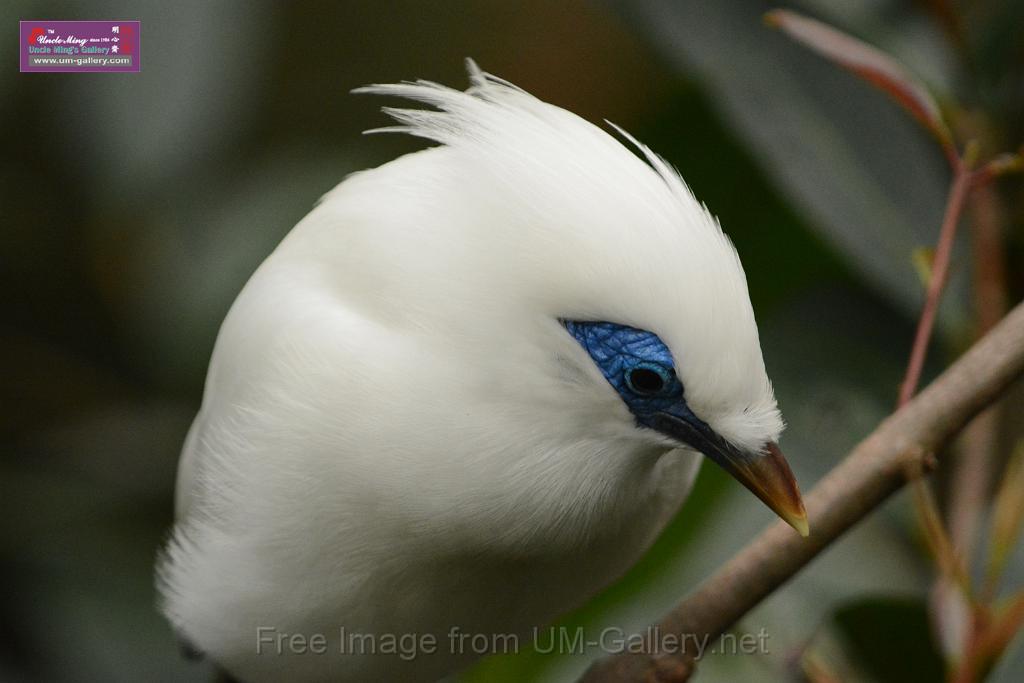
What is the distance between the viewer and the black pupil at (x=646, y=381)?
108 cm

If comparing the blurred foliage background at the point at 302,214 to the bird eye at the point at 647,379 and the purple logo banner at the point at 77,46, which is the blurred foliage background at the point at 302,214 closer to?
the purple logo banner at the point at 77,46

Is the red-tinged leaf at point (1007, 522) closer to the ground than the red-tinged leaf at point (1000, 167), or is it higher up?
closer to the ground

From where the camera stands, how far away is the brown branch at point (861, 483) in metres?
1.18

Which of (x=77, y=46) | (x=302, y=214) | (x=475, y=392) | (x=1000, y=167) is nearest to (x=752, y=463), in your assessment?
(x=475, y=392)

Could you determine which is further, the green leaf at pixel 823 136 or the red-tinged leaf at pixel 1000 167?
the green leaf at pixel 823 136

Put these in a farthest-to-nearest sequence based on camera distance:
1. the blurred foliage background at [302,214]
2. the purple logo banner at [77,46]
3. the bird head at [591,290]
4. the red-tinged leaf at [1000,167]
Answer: the purple logo banner at [77,46], the blurred foliage background at [302,214], the red-tinged leaf at [1000,167], the bird head at [591,290]

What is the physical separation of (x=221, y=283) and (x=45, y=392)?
22.9 inches

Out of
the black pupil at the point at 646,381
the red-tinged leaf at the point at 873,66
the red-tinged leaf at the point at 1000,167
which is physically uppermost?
the red-tinged leaf at the point at 873,66

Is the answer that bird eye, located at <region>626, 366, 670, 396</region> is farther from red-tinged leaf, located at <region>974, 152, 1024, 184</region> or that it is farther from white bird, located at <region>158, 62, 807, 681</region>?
red-tinged leaf, located at <region>974, 152, 1024, 184</region>

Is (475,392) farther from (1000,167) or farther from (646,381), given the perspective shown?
(1000,167)

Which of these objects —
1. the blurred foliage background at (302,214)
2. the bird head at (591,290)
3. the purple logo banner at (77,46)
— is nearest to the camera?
the bird head at (591,290)

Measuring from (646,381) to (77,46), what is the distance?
111 cm

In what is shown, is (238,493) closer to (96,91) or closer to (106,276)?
(96,91)

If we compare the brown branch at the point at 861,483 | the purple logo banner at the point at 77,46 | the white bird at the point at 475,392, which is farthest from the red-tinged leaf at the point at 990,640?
the purple logo banner at the point at 77,46
